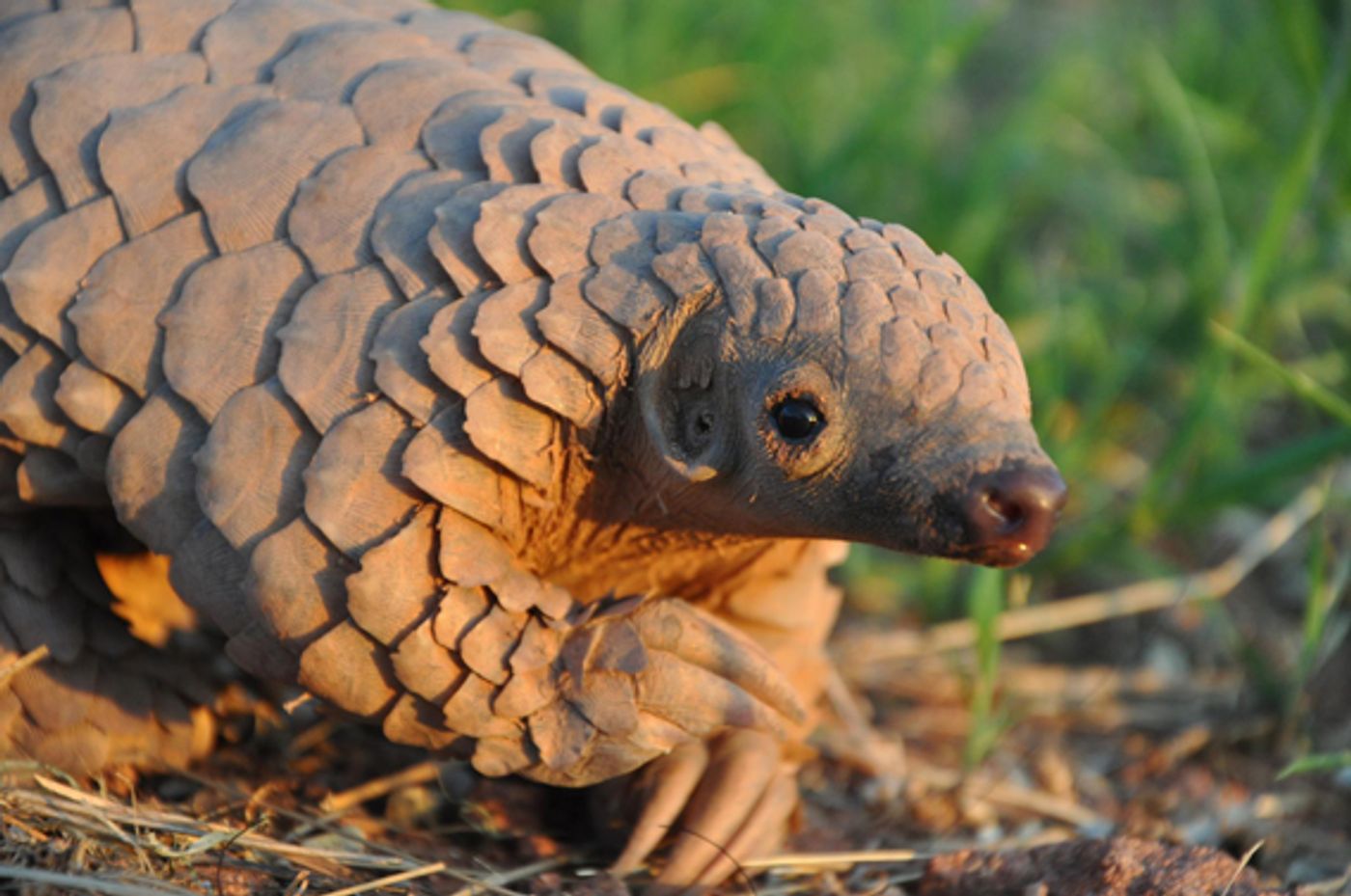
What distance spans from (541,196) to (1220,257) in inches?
96.1

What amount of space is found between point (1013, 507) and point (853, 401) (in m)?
0.25

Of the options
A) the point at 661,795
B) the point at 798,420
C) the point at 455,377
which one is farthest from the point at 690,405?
the point at 661,795

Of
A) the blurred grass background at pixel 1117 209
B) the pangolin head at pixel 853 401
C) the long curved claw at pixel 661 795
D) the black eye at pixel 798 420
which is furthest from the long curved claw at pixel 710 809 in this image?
the blurred grass background at pixel 1117 209

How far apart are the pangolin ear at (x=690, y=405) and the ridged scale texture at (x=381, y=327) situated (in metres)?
0.05

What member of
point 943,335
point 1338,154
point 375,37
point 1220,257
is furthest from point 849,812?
point 1338,154

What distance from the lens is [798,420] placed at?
6.77 feet

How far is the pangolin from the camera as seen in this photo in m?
2.08

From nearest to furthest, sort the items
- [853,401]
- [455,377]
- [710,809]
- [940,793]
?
1. [853,401]
2. [455,377]
3. [710,809]
4. [940,793]

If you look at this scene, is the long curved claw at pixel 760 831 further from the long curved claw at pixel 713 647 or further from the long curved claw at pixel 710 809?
the long curved claw at pixel 713 647

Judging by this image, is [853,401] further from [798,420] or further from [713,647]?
[713,647]

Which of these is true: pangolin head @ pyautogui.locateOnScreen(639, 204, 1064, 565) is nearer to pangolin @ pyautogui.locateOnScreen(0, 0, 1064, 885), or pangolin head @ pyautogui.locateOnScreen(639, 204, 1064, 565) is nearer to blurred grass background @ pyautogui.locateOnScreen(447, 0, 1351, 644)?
pangolin @ pyautogui.locateOnScreen(0, 0, 1064, 885)

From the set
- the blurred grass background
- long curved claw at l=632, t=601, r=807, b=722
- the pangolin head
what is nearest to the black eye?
the pangolin head

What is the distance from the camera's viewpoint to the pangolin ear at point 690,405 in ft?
7.02

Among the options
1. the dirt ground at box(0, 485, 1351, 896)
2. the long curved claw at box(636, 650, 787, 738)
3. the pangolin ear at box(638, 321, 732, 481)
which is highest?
the pangolin ear at box(638, 321, 732, 481)
